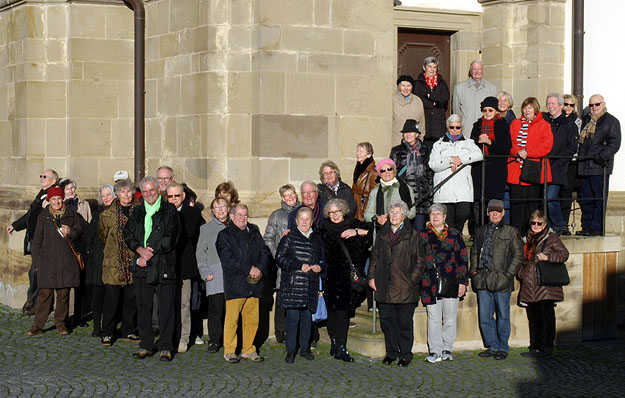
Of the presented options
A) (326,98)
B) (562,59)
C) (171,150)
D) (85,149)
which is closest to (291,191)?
(326,98)

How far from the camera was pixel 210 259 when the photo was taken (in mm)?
11508

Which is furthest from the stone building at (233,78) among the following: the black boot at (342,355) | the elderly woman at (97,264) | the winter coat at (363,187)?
the black boot at (342,355)

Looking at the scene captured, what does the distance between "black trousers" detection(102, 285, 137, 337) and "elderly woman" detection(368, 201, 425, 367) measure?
2595 millimetres

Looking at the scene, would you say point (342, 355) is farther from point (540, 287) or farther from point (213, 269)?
point (540, 287)

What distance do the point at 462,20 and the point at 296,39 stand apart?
10.5 feet

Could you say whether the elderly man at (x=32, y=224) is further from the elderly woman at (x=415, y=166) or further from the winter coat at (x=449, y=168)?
the winter coat at (x=449, y=168)

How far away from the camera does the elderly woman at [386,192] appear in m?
11.8

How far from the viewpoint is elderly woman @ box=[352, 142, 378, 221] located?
12.3 meters

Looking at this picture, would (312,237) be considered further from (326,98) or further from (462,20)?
(462,20)

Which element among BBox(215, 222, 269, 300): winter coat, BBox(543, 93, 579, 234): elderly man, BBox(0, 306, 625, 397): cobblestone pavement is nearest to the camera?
BBox(0, 306, 625, 397): cobblestone pavement

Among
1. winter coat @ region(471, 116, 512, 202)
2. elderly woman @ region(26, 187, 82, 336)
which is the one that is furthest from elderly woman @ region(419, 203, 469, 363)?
elderly woman @ region(26, 187, 82, 336)

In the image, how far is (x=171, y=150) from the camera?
14.1m

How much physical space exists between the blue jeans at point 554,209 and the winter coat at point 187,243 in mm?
3975

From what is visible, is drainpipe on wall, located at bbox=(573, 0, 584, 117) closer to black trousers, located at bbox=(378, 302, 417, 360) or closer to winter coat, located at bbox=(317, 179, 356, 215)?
winter coat, located at bbox=(317, 179, 356, 215)
